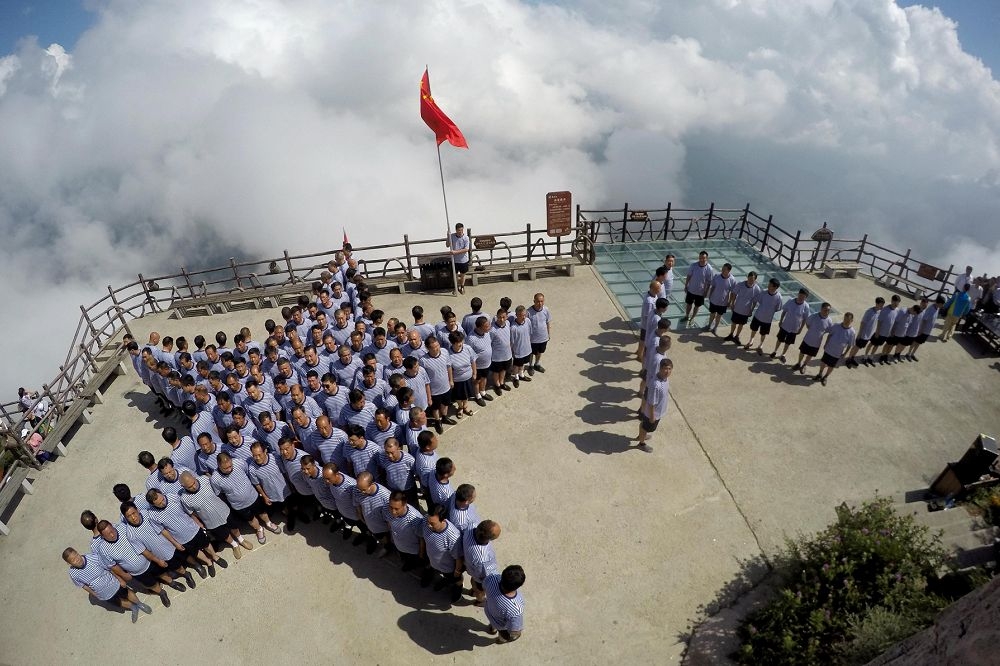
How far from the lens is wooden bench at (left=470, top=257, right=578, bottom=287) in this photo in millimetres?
15414

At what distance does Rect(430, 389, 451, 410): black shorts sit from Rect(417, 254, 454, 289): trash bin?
5.91 meters

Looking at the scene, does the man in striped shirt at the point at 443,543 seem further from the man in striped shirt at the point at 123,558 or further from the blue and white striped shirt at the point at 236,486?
the man in striped shirt at the point at 123,558

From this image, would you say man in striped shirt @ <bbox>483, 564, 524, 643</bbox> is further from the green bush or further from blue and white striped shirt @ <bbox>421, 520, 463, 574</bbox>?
the green bush

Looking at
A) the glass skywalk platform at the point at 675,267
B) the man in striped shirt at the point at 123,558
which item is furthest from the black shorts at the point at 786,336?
the man in striped shirt at the point at 123,558

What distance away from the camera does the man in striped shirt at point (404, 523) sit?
6477 mm

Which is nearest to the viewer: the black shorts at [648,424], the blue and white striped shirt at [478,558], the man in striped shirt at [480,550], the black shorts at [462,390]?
the man in striped shirt at [480,550]

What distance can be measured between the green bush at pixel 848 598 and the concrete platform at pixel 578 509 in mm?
1028

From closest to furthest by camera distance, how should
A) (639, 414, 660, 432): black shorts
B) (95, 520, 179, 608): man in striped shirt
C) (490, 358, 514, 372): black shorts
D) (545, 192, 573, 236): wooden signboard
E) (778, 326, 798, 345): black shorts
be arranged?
(95, 520, 179, 608): man in striped shirt → (639, 414, 660, 432): black shorts → (490, 358, 514, 372): black shorts → (778, 326, 798, 345): black shorts → (545, 192, 573, 236): wooden signboard

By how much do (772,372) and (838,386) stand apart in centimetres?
131

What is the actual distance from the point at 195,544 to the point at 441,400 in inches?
172

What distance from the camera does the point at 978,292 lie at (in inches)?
539

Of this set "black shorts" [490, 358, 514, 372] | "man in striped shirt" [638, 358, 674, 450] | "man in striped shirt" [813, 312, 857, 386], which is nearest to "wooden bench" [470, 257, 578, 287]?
"black shorts" [490, 358, 514, 372]

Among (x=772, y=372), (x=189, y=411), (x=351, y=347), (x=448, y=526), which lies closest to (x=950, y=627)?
(x=448, y=526)

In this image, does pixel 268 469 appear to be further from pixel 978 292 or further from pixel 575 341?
pixel 978 292
